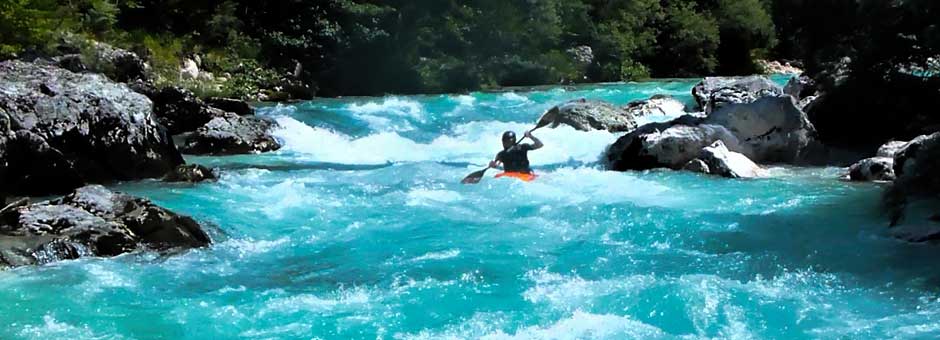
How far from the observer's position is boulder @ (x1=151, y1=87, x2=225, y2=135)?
57.9ft

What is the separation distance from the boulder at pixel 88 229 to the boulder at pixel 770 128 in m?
8.02

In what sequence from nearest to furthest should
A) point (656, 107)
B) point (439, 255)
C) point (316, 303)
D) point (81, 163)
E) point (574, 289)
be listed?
1. point (316, 303)
2. point (574, 289)
3. point (439, 255)
4. point (81, 163)
5. point (656, 107)

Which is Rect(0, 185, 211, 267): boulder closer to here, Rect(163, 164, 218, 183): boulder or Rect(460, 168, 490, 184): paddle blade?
Rect(163, 164, 218, 183): boulder

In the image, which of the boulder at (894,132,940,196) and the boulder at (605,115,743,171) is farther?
the boulder at (605,115,743,171)

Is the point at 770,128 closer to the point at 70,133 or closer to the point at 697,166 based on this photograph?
the point at 697,166

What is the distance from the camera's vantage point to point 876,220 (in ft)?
31.2

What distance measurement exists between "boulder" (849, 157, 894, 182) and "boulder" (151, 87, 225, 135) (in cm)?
1065

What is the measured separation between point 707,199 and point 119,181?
6.92 meters

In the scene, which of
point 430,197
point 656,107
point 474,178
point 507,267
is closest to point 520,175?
point 474,178

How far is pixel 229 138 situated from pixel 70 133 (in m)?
4.35

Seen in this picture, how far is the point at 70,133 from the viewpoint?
11.8m

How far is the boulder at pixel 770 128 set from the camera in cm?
1385

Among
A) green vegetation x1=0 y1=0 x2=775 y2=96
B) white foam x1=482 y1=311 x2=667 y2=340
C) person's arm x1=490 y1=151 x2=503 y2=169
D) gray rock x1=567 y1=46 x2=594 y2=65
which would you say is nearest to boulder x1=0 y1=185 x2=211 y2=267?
white foam x1=482 y1=311 x2=667 y2=340

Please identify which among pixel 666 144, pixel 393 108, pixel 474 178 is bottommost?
pixel 393 108
